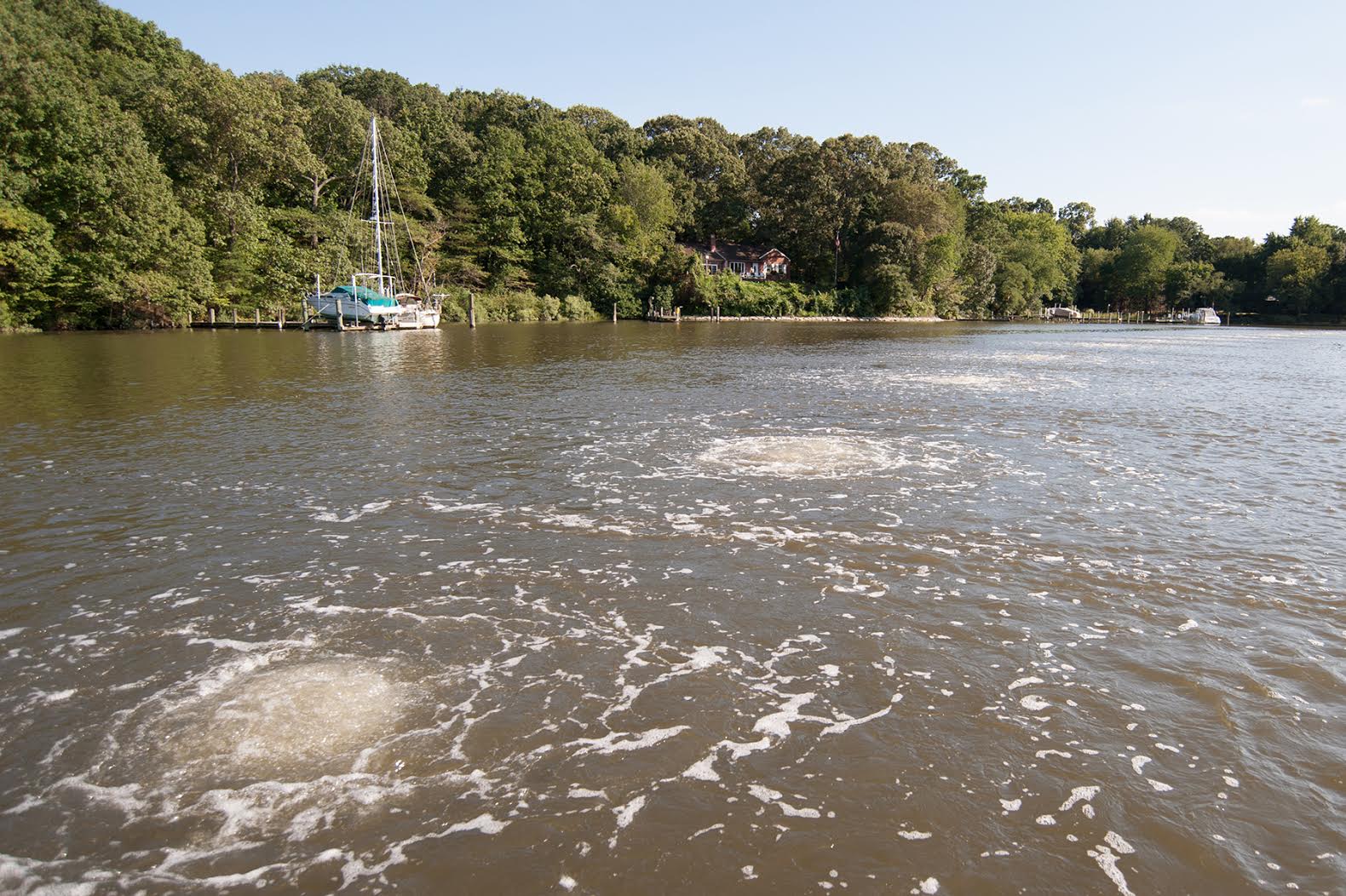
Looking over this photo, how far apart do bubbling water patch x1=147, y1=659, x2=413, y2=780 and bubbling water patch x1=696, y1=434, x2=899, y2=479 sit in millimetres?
7279

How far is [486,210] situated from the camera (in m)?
75.1

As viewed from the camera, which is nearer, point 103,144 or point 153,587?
point 153,587

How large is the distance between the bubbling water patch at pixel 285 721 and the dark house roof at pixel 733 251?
9013 cm

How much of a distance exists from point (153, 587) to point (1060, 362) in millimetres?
35879

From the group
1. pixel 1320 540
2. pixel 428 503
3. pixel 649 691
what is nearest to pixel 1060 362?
pixel 1320 540

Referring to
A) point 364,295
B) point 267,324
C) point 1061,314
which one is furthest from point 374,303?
point 1061,314

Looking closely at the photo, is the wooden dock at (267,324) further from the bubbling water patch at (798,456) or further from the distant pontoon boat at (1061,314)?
the distant pontoon boat at (1061,314)

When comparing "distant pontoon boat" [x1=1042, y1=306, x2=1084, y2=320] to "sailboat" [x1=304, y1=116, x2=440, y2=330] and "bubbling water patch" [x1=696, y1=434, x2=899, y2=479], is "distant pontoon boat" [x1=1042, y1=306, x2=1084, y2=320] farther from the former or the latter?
"bubbling water patch" [x1=696, y1=434, x2=899, y2=479]

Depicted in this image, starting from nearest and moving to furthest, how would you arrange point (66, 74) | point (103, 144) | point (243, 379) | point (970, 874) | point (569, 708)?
point (970, 874) → point (569, 708) → point (243, 379) → point (103, 144) → point (66, 74)

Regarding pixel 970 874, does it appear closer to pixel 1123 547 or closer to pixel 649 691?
pixel 649 691

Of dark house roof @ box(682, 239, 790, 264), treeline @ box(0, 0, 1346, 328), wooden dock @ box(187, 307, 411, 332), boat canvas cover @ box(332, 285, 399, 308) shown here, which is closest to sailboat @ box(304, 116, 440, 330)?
boat canvas cover @ box(332, 285, 399, 308)

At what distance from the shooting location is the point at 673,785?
4355 millimetres

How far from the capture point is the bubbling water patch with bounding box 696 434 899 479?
12070 millimetres

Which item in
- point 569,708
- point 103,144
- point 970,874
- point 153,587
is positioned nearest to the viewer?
point 970,874
